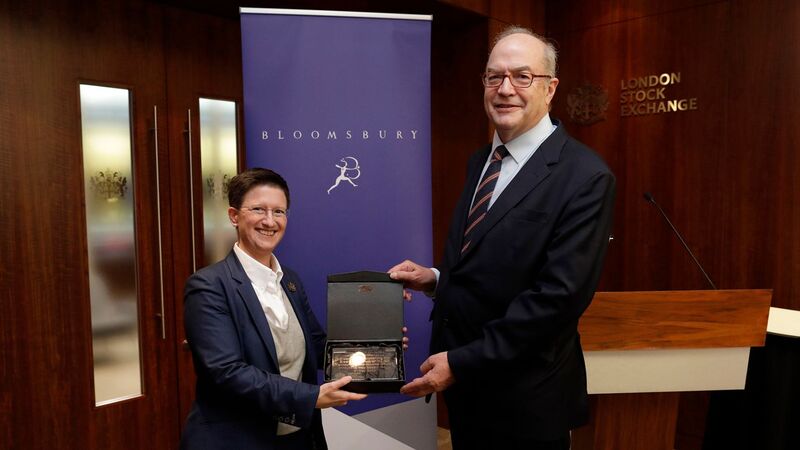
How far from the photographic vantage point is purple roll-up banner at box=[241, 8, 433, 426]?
2.33 m

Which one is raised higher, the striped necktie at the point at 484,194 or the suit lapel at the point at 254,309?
the striped necktie at the point at 484,194

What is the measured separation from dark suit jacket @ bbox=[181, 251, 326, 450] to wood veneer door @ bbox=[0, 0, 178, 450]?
1566 millimetres

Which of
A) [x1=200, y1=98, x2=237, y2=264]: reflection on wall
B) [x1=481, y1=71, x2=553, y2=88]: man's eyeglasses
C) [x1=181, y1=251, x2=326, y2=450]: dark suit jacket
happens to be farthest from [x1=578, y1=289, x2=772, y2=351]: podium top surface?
[x1=200, y1=98, x2=237, y2=264]: reflection on wall

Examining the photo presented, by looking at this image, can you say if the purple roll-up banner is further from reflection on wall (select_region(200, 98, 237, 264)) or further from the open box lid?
reflection on wall (select_region(200, 98, 237, 264))

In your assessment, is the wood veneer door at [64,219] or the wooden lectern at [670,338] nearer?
the wooden lectern at [670,338]

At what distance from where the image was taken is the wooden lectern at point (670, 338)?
2.10 meters

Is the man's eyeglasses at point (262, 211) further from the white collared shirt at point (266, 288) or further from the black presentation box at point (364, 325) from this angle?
the black presentation box at point (364, 325)

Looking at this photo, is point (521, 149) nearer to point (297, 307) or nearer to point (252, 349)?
point (297, 307)

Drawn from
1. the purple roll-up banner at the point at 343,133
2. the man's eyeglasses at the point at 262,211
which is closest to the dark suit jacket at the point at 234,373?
the man's eyeglasses at the point at 262,211

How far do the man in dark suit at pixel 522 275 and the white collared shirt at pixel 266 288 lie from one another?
Result: 0.40 meters

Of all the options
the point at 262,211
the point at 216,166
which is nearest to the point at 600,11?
the point at 216,166

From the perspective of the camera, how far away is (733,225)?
3.38 m

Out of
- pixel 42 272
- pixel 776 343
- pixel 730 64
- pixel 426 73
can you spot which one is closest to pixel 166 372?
pixel 42 272

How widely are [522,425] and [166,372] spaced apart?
2.28 metres
